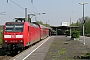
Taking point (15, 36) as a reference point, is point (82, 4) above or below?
above

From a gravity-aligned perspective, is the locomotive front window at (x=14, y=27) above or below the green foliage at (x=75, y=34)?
above

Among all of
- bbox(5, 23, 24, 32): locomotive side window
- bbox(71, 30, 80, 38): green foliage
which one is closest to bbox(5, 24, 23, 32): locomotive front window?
bbox(5, 23, 24, 32): locomotive side window

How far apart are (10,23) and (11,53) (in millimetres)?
2810

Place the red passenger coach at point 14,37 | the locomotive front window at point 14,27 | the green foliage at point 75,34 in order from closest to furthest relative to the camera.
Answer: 1. the red passenger coach at point 14,37
2. the locomotive front window at point 14,27
3. the green foliage at point 75,34

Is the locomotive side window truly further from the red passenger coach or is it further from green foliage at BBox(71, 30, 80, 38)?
green foliage at BBox(71, 30, 80, 38)

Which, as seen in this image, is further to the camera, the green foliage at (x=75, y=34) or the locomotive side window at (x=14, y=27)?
the green foliage at (x=75, y=34)

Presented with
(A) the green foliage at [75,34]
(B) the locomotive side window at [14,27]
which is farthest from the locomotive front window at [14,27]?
(A) the green foliage at [75,34]

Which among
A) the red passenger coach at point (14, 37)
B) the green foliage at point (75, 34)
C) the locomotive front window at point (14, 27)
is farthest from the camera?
the green foliage at point (75, 34)

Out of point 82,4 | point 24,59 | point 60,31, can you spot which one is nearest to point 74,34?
point 82,4

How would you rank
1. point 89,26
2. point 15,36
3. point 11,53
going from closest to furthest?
point 15,36 < point 11,53 < point 89,26

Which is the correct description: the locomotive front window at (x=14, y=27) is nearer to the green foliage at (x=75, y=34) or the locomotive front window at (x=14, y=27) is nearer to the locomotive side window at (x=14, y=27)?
the locomotive side window at (x=14, y=27)

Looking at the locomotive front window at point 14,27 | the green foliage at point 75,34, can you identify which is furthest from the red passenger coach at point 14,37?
the green foliage at point 75,34

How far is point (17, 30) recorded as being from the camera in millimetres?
21109

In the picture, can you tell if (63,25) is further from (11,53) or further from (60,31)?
(11,53)
